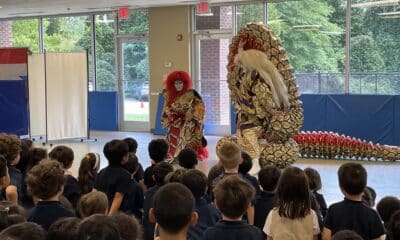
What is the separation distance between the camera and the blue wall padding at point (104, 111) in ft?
48.0

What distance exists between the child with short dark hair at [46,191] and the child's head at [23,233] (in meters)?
1.00

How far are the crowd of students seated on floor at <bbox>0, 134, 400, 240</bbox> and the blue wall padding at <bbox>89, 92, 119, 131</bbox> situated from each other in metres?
10.1

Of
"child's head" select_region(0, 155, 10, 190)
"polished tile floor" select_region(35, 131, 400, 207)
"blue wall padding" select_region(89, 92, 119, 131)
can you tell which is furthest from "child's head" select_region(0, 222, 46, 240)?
"blue wall padding" select_region(89, 92, 119, 131)

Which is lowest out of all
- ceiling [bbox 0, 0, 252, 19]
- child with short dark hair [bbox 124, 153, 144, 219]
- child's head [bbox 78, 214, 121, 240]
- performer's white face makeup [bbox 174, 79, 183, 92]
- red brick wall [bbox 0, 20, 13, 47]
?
child with short dark hair [bbox 124, 153, 144, 219]

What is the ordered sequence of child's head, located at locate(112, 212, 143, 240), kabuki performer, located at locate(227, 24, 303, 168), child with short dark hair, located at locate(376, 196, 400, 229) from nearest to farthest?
child's head, located at locate(112, 212, 143, 240), child with short dark hair, located at locate(376, 196, 400, 229), kabuki performer, located at locate(227, 24, 303, 168)

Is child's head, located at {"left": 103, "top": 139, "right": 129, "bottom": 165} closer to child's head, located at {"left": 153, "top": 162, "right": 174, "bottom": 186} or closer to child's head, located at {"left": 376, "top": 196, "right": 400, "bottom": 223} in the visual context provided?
child's head, located at {"left": 153, "top": 162, "right": 174, "bottom": 186}

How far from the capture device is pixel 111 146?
408 centimetres

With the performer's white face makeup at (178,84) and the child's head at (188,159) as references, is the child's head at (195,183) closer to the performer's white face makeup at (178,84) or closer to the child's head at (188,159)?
the child's head at (188,159)

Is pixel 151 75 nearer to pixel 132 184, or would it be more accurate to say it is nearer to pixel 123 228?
pixel 132 184

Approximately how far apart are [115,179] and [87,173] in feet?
1.65

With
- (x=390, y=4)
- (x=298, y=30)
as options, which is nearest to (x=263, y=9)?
(x=298, y=30)

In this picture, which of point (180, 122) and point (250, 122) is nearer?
point (250, 122)

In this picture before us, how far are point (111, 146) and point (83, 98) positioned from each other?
8.17 metres

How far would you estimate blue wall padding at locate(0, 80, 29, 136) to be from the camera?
38.3 ft
